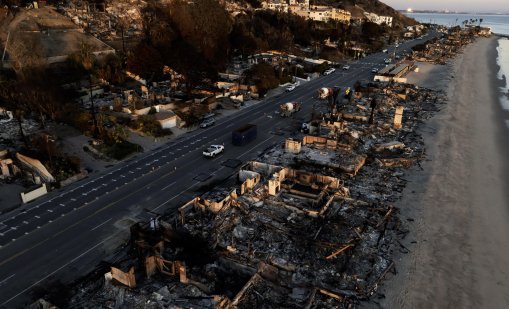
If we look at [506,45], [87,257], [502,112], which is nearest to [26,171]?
[87,257]

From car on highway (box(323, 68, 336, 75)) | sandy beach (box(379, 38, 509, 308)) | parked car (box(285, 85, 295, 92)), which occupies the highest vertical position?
car on highway (box(323, 68, 336, 75))

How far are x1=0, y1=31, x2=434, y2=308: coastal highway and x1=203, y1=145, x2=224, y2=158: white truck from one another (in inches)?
24.8

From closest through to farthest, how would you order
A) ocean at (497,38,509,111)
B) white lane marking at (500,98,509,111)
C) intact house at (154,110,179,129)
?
intact house at (154,110,179,129) → white lane marking at (500,98,509,111) → ocean at (497,38,509,111)

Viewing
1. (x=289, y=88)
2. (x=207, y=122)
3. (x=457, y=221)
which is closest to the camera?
(x=457, y=221)

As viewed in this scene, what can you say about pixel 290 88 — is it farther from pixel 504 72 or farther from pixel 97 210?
pixel 504 72

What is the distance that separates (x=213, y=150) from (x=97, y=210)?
47.5 ft

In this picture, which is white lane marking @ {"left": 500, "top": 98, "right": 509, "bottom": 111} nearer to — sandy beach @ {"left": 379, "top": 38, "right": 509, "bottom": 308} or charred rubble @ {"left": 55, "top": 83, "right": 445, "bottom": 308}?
sandy beach @ {"left": 379, "top": 38, "right": 509, "bottom": 308}

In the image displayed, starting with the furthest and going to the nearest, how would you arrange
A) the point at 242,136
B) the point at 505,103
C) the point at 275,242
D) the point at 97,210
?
the point at 505,103, the point at 242,136, the point at 97,210, the point at 275,242

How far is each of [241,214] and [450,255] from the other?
50.0ft

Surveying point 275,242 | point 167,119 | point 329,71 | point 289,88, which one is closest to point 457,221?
point 275,242

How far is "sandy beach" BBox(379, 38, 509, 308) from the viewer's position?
2238 cm

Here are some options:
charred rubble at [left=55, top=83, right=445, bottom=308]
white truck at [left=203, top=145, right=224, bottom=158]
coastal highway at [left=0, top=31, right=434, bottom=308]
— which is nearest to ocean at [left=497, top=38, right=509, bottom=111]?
charred rubble at [left=55, top=83, right=445, bottom=308]

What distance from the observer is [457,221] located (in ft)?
96.7

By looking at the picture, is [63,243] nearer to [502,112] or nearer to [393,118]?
[393,118]
